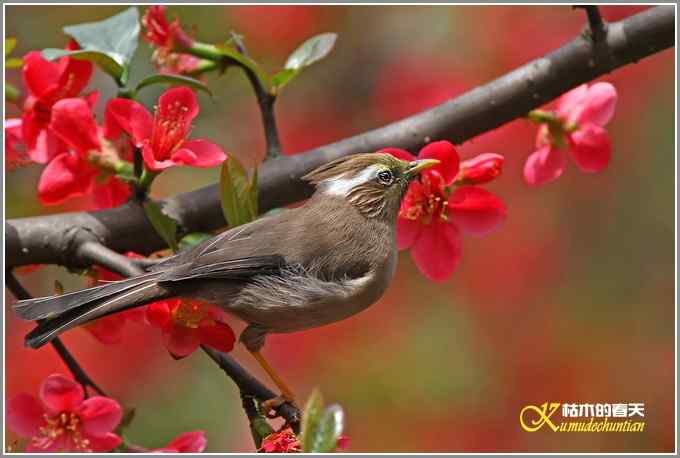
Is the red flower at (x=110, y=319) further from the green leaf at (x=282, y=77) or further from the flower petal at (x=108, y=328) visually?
the green leaf at (x=282, y=77)

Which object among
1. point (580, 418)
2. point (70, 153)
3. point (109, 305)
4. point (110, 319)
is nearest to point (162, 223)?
point (109, 305)

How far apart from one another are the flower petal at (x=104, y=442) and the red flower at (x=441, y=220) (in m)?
1.00

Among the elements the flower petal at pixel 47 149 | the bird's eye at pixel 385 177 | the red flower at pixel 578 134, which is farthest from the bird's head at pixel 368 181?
the flower petal at pixel 47 149

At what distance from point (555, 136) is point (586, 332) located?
8.02 feet

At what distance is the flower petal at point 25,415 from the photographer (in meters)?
2.46

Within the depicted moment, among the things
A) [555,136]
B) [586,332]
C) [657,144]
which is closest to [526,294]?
[586,332]

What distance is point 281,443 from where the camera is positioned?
6.84 ft

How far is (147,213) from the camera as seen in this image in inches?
97.0

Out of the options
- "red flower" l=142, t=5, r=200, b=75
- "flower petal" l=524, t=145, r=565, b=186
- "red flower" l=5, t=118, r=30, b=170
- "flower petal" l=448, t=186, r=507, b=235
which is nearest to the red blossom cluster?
"red flower" l=5, t=118, r=30, b=170

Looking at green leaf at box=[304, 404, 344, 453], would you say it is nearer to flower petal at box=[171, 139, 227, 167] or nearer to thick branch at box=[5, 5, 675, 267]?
flower petal at box=[171, 139, 227, 167]

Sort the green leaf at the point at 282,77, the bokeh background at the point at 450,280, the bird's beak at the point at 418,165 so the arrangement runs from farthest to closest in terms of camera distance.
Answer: the bokeh background at the point at 450,280 < the green leaf at the point at 282,77 < the bird's beak at the point at 418,165

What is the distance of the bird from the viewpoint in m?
2.39

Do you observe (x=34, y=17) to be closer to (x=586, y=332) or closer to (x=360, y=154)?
(x=360, y=154)

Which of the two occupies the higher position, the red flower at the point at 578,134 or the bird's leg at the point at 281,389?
the red flower at the point at 578,134
